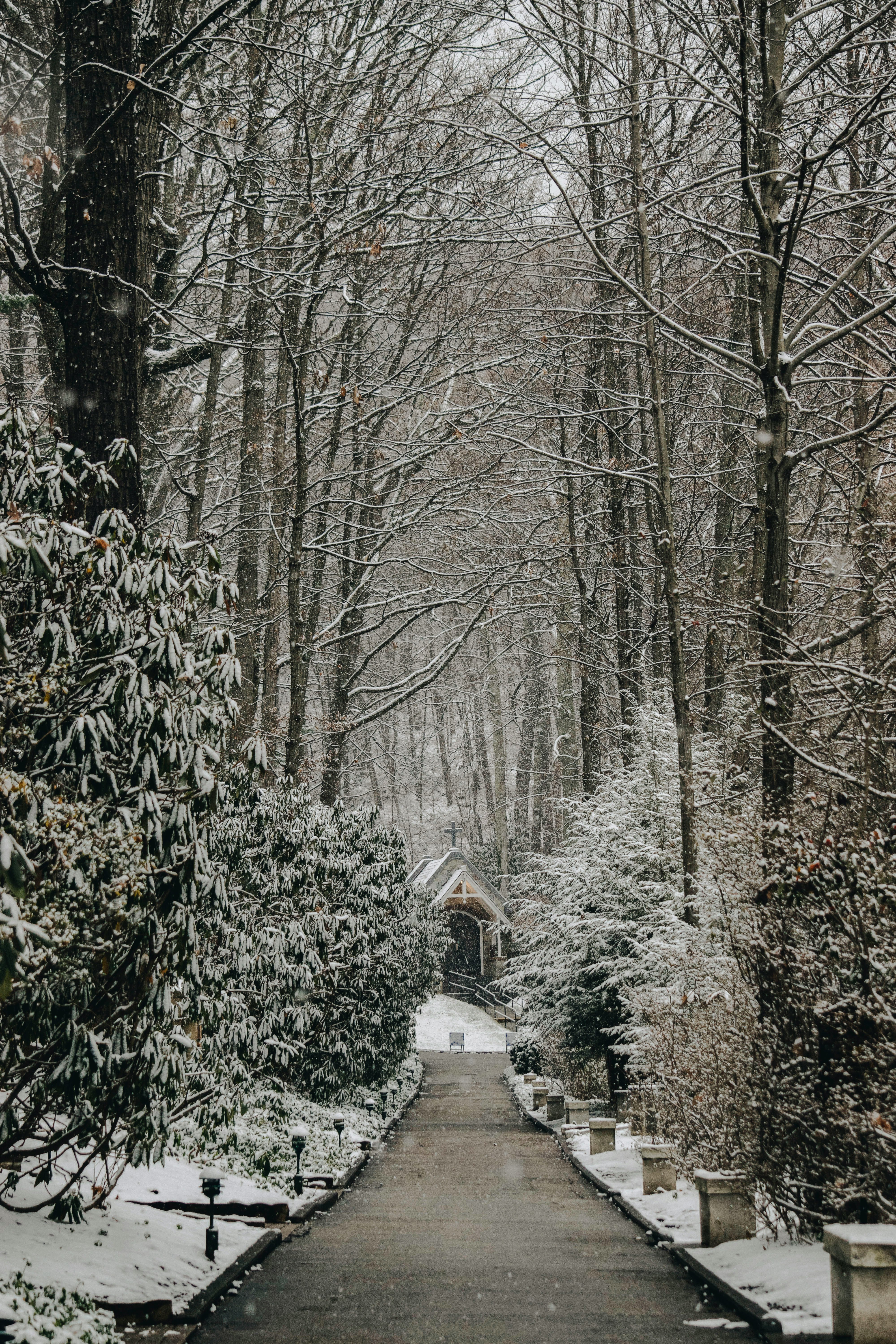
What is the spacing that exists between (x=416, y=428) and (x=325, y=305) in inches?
255

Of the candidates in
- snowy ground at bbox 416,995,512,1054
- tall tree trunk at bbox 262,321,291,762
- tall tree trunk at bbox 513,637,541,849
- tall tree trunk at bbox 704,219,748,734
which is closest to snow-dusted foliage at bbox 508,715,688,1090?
tall tree trunk at bbox 704,219,748,734

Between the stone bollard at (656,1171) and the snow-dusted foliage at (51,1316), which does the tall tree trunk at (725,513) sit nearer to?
the stone bollard at (656,1171)

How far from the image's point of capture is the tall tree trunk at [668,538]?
12.2 metres

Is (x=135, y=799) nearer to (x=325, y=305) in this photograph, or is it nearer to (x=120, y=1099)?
(x=120, y=1099)

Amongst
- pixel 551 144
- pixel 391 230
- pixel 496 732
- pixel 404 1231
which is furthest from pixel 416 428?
pixel 496 732

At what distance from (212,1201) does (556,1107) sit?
12.7m

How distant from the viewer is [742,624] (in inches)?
342

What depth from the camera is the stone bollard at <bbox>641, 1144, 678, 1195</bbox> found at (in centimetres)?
1048

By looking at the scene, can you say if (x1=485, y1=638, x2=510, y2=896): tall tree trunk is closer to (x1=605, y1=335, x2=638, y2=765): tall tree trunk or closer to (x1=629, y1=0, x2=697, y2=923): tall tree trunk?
(x1=605, y1=335, x2=638, y2=765): tall tree trunk

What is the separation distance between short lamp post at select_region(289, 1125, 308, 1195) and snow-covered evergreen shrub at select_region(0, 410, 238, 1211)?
15.2ft

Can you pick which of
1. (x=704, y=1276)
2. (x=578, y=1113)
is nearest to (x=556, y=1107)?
(x=578, y=1113)

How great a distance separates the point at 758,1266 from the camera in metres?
6.80

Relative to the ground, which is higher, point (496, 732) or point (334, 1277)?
point (496, 732)

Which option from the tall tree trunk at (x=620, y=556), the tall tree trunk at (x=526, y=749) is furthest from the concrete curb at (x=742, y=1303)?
the tall tree trunk at (x=526, y=749)
